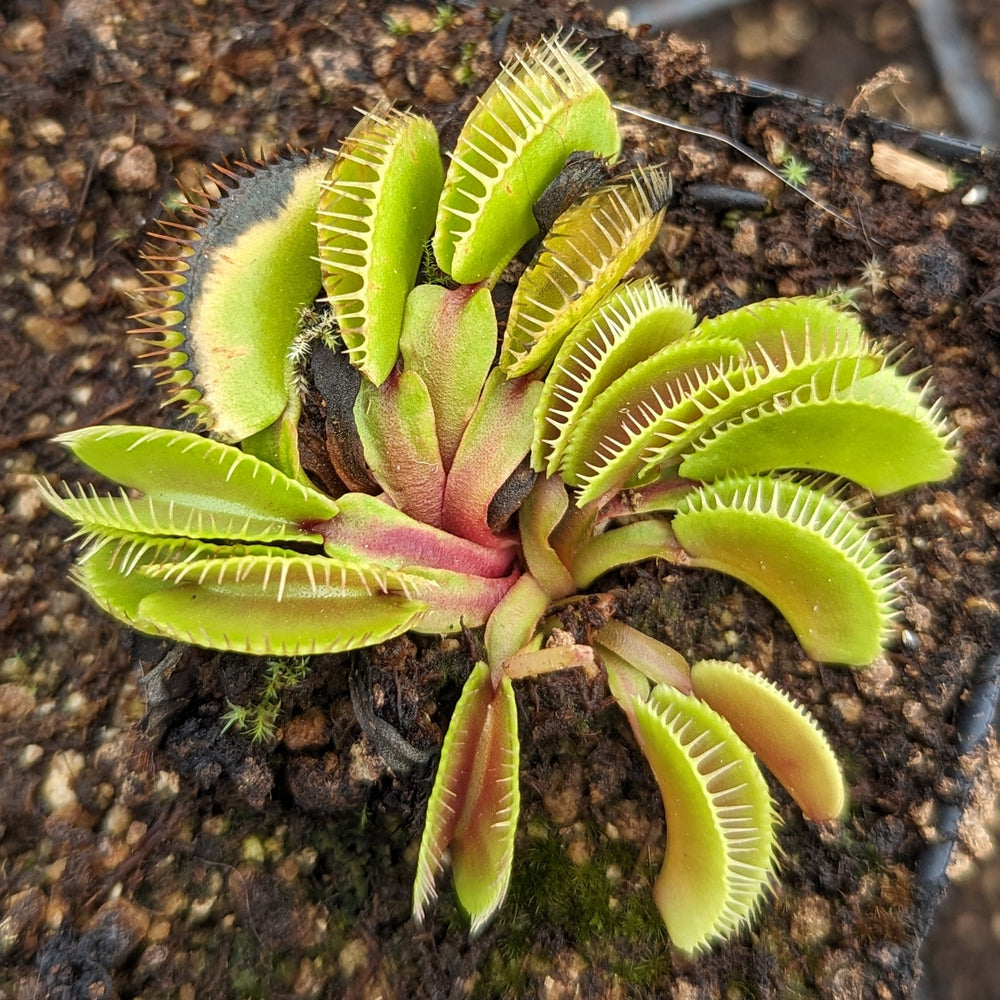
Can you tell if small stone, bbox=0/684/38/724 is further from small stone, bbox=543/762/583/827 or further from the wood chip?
the wood chip

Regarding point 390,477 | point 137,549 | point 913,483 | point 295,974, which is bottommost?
point 295,974

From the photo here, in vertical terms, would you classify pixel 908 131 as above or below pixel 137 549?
above

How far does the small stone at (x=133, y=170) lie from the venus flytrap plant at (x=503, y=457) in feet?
1.55

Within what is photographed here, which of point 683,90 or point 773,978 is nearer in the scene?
point 773,978

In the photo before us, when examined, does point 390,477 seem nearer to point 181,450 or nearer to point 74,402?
point 181,450

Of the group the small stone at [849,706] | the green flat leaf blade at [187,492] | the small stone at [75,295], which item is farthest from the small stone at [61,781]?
the small stone at [849,706]

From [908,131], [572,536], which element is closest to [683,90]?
[908,131]

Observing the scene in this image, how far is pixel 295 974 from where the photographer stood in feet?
4.55

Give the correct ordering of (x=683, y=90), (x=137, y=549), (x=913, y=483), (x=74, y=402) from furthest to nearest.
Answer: (x=683, y=90), (x=74, y=402), (x=913, y=483), (x=137, y=549)

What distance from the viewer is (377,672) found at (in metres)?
1.46

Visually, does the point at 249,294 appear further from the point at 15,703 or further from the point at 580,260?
the point at 15,703

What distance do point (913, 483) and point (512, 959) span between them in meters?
1.06

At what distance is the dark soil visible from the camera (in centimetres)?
140

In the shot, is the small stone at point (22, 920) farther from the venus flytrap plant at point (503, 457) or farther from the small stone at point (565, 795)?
the small stone at point (565, 795)
